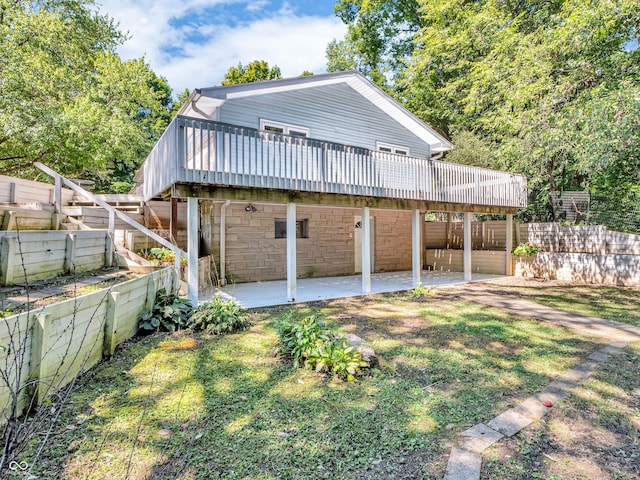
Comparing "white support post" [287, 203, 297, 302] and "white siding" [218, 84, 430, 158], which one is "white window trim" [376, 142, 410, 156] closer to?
"white siding" [218, 84, 430, 158]

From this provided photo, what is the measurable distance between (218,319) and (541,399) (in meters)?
4.43

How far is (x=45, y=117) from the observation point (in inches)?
424

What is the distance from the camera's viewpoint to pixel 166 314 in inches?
206

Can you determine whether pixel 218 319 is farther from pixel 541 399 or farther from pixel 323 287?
pixel 323 287

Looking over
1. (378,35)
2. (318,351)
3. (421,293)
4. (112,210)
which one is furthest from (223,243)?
(378,35)

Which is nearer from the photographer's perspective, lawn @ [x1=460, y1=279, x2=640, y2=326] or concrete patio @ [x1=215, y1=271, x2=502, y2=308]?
lawn @ [x1=460, y1=279, x2=640, y2=326]

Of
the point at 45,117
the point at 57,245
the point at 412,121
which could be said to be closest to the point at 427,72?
the point at 412,121

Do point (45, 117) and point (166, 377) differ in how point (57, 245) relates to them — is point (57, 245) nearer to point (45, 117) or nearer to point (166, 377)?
point (166, 377)

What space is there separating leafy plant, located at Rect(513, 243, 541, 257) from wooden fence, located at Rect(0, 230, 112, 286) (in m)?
13.0

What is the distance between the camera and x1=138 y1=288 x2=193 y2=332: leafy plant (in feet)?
16.4

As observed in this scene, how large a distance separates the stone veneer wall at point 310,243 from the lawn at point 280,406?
5090mm

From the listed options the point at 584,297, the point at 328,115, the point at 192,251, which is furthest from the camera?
the point at 328,115

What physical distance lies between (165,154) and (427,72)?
17320 millimetres

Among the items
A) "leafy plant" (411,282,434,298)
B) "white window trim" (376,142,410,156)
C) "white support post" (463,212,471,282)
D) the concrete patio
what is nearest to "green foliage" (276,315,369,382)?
the concrete patio
